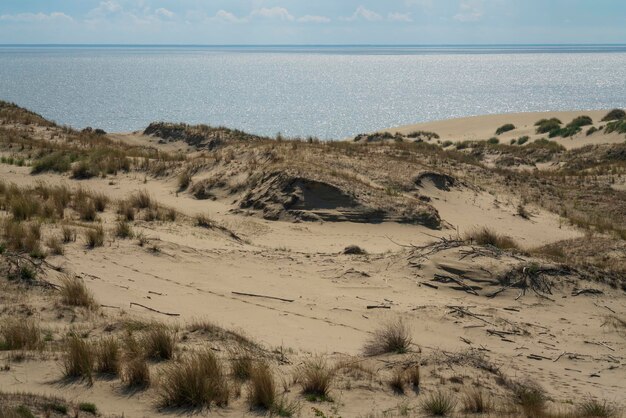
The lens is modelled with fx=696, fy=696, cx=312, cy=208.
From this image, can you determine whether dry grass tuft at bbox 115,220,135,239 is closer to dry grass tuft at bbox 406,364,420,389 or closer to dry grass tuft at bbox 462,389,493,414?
dry grass tuft at bbox 406,364,420,389

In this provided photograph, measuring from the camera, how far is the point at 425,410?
21.7 ft

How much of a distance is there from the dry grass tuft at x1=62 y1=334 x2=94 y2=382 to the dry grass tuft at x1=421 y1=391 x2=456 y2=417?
3.20 meters

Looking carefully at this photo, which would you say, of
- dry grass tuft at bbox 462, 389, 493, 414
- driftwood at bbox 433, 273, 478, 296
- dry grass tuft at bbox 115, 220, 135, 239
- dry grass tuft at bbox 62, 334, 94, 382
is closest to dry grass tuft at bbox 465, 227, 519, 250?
driftwood at bbox 433, 273, 478, 296

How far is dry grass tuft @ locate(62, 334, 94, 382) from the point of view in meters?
6.62

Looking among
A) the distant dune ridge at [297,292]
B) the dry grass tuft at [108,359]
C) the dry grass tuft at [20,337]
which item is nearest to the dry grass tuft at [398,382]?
the distant dune ridge at [297,292]

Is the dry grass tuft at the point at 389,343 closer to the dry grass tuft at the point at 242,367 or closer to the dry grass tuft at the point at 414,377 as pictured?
the dry grass tuft at the point at 414,377

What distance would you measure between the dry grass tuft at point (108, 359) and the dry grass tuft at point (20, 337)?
771 mm

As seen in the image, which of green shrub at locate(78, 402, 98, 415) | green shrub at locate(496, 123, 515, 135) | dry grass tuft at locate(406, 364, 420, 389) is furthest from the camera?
green shrub at locate(496, 123, 515, 135)

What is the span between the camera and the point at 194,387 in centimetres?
638

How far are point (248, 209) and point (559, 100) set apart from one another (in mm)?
82293

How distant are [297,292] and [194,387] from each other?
448cm

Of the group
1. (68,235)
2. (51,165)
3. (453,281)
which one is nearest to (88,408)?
(68,235)

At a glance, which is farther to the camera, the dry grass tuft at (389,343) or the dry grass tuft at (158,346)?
the dry grass tuft at (389,343)

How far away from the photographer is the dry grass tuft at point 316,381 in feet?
22.1
